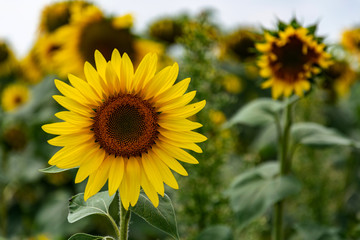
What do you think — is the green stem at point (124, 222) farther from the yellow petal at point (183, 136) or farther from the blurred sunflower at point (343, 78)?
the blurred sunflower at point (343, 78)

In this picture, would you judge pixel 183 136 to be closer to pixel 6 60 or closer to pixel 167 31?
pixel 167 31

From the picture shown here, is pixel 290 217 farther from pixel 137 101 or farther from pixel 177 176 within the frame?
pixel 137 101

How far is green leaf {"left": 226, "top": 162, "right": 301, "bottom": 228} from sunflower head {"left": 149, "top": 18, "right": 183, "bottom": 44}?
1169 millimetres

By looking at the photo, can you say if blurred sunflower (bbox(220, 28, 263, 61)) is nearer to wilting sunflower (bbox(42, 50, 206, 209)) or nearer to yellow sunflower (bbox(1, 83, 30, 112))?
yellow sunflower (bbox(1, 83, 30, 112))

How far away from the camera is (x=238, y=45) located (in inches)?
83.7

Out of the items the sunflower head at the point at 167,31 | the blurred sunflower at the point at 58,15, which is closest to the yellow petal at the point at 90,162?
the blurred sunflower at the point at 58,15

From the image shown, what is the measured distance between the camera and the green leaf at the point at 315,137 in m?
1.06

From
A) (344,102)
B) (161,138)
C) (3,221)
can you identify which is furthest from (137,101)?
(344,102)

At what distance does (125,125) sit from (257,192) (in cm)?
46

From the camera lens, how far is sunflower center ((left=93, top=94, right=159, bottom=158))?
2.18 feet

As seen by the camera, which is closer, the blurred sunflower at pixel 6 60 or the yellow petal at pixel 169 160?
the yellow petal at pixel 169 160

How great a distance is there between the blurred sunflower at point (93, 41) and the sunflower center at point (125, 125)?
3.15 feet

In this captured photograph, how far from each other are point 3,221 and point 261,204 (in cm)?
89

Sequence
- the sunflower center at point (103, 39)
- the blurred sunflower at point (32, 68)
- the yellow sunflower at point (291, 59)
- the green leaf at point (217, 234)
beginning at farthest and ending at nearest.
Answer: the blurred sunflower at point (32, 68) < the sunflower center at point (103, 39) < the yellow sunflower at point (291, 59) < the green leaf at point (217, 234)
